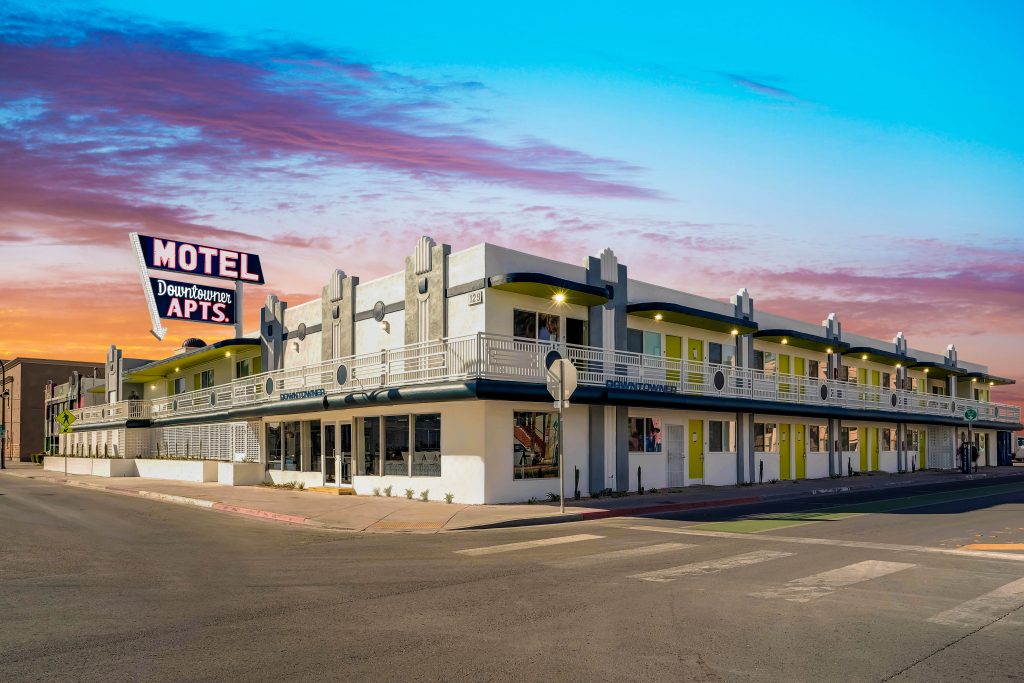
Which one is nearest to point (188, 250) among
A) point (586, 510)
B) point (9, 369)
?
point (586, 510)

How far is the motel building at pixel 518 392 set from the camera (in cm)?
2386

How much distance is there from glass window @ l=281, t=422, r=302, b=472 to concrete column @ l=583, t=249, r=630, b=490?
12967 mm

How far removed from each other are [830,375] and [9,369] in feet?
347

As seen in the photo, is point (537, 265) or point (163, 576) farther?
point (537, 265)

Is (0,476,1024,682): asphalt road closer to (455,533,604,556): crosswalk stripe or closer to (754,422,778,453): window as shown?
(455,533,604,556): crosswalk stripe

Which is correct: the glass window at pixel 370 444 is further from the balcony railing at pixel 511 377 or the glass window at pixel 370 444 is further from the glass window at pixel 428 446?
the glass window at pixel 428 446

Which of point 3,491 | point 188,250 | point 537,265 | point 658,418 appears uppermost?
point 188,250

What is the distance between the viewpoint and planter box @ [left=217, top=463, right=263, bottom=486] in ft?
112

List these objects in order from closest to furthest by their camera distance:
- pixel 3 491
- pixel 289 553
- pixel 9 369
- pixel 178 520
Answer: pixel 289 553
pixel 178 520
pixel 3 491
pixel 9 369

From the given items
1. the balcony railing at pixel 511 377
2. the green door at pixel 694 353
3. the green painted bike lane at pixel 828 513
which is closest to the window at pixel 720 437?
the balcony railing at pixel 511 377

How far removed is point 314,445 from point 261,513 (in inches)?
386

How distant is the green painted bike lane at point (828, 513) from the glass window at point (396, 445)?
10.6 m

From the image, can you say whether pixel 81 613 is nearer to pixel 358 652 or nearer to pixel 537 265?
pixel 358 652

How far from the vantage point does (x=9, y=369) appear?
10781 cm
